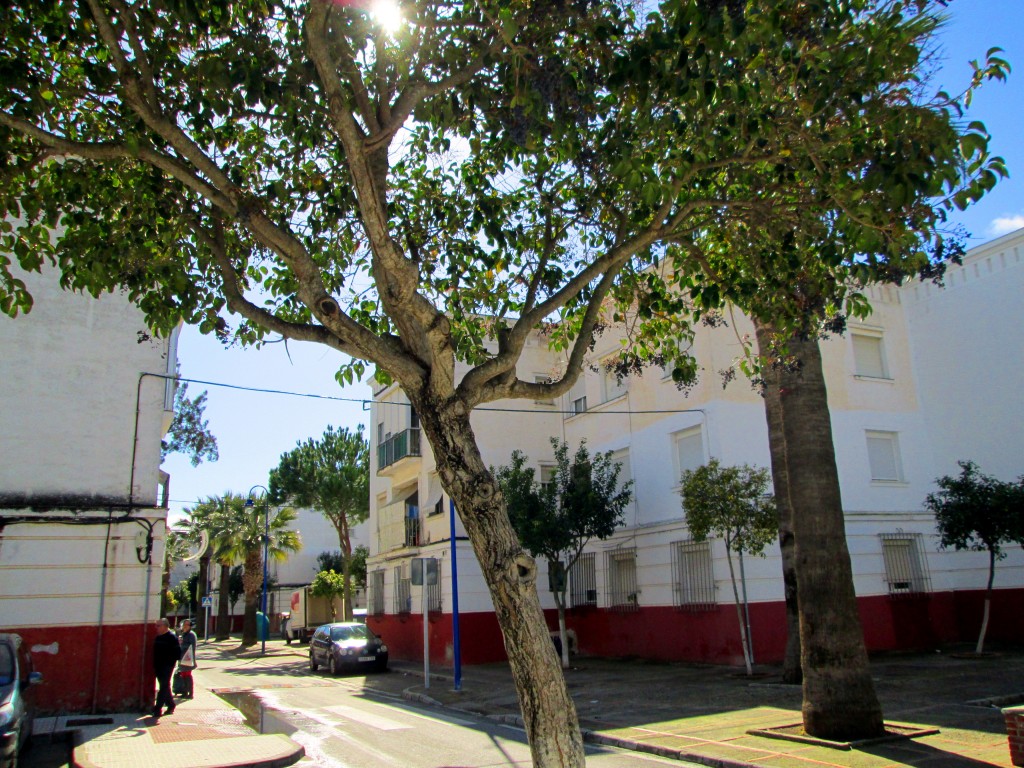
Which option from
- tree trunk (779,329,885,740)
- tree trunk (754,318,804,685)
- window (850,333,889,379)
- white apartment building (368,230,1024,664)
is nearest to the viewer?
tree trunk (779,329,885,740)

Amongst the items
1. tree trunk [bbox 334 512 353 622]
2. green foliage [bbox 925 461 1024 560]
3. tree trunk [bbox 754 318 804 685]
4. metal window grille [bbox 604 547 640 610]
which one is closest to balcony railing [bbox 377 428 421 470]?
metal window grille [bbox 604 547 640 610]

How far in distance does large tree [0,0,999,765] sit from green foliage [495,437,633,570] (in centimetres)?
1167

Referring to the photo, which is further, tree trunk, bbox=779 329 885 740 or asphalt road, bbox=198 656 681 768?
asphalt road, bbox=198 656 681 768

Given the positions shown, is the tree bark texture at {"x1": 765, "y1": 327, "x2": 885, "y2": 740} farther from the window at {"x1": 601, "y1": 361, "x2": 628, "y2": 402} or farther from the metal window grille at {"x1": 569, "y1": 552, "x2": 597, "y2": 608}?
the metal window grille at {"x1": 569, "y1": 552, "x2": 597, "y2": 608}

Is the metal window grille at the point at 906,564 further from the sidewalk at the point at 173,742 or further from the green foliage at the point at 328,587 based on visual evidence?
the green foliage at the point at 328,587

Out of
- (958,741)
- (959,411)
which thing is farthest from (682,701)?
(959,411)

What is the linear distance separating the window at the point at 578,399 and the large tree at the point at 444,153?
15.9 m

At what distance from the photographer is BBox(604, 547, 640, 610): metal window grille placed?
22.6 meters

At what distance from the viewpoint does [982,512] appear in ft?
60.0

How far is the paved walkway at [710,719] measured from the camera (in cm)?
930

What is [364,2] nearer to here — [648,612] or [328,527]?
[648,612]

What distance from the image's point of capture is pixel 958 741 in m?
9.48

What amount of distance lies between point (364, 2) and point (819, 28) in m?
4.00

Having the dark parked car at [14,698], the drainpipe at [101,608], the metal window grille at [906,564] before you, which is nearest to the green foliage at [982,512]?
the metal window grille at [906,564]
